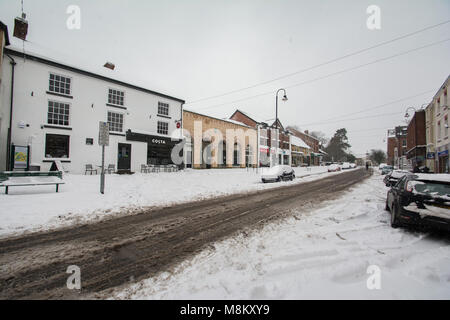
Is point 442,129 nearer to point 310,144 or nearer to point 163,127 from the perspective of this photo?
point 163,127

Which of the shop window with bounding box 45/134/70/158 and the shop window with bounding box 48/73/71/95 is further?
the shop window with bounding box 48/73/71/95

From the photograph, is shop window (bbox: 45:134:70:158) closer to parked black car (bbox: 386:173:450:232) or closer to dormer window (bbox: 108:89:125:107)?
dormer window (bbox: 108:89:125:107)

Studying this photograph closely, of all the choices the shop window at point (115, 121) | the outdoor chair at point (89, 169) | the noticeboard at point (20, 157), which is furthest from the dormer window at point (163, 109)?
the noticeboard at point (20, 157)

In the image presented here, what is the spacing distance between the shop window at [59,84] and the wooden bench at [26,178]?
32.0ft

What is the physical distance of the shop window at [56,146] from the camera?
13.9 m

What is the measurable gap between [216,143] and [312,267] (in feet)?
78.9

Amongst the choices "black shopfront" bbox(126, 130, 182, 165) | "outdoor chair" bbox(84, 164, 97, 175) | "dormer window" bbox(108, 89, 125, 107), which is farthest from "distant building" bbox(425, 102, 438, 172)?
"outdoor chair" bbox(84, 164, 97, 175)

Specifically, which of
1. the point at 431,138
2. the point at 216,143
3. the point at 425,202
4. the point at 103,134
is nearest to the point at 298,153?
the point at 431,138

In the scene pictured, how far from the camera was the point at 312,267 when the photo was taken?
2941 millimetres

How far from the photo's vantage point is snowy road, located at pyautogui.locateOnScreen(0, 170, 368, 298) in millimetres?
2617

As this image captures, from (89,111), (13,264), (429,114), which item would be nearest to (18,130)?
(89,111)

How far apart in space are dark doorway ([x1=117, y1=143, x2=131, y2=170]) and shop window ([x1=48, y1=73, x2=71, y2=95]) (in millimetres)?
5641

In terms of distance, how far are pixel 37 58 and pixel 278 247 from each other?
19696 millimetres
